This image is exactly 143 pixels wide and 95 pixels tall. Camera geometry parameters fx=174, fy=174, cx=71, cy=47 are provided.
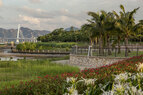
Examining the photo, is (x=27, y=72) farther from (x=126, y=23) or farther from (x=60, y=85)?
(x=126, y=23)

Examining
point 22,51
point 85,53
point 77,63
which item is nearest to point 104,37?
point 85,53

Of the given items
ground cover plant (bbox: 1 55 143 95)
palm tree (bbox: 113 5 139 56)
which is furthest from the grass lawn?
palm tree (bbox: 113 5 139 56)

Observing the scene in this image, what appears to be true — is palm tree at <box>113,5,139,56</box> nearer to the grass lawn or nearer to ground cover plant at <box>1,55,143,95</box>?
the grass lawn

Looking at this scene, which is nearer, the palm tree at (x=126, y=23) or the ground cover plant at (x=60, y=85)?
the ground cover plant at (x=60, y=85)

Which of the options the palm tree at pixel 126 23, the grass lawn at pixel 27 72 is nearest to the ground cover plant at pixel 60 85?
the grass lawn at pixel 27 72

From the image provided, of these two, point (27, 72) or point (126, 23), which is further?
point (126, 23)

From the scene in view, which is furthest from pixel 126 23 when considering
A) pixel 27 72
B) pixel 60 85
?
pixel 60 85

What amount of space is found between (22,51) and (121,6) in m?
43.0

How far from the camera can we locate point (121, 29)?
23422 millimetres

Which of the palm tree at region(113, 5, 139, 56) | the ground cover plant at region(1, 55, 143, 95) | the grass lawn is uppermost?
the palm tree at region(113, 5, 139, 56)

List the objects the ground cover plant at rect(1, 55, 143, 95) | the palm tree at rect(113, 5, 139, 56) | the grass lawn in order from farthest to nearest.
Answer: the palm tree at rect(113, 5, 139, 56), the grass lawn, the ground cover plant at rect(1, 55, 143, 95)

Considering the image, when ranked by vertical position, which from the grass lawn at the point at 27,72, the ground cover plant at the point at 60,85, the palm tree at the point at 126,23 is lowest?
the grass lawn at the point at 27,72

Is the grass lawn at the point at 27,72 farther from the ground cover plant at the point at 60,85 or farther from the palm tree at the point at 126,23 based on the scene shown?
the palm tree at the point at 126,23

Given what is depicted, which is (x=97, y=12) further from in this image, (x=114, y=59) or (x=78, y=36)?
(x=78, y=36)
